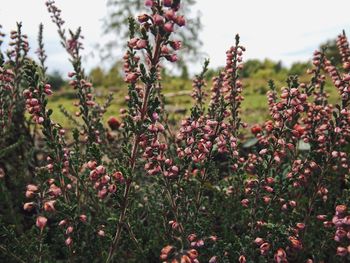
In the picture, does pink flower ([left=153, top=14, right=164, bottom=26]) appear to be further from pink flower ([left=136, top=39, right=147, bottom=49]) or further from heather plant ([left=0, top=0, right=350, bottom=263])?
pink flower ([left=136, top=39, right=147, bottom=49])

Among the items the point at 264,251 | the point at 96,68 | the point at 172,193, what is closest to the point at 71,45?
the point at 172,193

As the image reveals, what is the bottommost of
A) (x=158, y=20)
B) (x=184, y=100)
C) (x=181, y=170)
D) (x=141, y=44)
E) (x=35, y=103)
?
(x=184, y=100)

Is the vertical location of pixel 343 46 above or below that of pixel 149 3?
below

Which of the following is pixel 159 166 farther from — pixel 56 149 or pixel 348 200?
pixel 348 200

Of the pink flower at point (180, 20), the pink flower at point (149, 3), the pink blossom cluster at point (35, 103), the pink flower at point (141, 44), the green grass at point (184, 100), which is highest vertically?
the pink flower at point (149, 3)

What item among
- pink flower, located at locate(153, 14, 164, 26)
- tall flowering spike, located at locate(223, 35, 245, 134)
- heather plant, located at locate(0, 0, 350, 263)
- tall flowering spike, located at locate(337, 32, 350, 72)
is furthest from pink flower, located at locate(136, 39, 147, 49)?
tall flowering spike, located at locate(337, 32, 350, 72)

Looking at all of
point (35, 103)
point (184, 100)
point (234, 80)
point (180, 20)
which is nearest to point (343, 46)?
point (234, 80)

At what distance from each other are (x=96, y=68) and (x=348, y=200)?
1732 inches

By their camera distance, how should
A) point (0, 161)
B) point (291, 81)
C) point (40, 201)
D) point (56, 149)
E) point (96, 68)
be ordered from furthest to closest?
1. point (96, 68)
2. point (0, 161)
3. point (291, 81)
4. point (56, 149)
5. point (40, 201)

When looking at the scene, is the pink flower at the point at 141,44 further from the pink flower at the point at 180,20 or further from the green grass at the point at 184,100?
the green grass at the point at 184,100

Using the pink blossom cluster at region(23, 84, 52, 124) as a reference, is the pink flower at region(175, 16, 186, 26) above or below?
above

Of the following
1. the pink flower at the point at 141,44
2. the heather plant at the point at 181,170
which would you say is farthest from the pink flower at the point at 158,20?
the pink flower at the point at 141,44

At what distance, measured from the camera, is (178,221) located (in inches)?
110

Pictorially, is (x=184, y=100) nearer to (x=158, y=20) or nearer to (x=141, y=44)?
(x=141, y=44)
